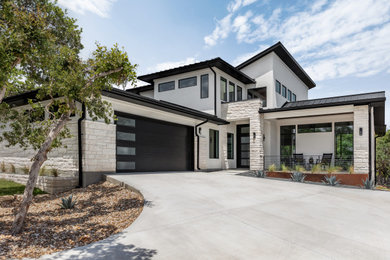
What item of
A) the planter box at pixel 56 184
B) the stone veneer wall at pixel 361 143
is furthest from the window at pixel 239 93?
the planter box at pixel 56 184

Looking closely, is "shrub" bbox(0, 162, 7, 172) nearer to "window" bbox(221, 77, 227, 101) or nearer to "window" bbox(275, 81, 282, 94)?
"window" bbox(221, 77, 227, 101)

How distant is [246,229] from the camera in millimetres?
4586

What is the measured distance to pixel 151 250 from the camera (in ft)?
11.9

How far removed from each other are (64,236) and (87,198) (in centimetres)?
300

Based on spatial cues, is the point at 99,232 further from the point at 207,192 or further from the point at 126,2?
the point at 126,2

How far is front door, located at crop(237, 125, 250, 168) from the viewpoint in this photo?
59.4 feet

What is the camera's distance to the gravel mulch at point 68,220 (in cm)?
397

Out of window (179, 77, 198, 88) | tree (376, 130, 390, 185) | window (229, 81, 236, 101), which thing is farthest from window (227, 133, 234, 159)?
tree (376, 130, 390, 185)

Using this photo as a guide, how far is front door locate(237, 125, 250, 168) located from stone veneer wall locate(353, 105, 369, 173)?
6721mm

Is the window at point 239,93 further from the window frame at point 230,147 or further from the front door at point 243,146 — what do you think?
the window frame at point 230,147

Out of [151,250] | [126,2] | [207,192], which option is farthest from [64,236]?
[126,2]

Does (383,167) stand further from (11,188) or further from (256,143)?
(11,188)

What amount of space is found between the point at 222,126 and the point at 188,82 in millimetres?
3688

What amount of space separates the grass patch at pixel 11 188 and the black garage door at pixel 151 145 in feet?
10.4
